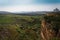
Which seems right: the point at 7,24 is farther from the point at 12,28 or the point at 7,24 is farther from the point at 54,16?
the point at 54,16

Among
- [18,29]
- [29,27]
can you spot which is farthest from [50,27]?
[18,29]

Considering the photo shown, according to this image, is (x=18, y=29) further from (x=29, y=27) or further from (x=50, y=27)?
(x=50, y=27)

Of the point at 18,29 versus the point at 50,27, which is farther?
the point at 50,27

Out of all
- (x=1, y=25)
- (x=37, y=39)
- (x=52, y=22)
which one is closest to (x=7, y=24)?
(x=1, y=25)

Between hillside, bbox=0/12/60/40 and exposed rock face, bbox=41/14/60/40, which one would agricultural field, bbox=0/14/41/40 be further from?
exposed rock face, bbox=41/14/60/40

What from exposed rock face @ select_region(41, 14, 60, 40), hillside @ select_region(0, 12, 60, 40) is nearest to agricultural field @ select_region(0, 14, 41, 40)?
hillside @ select_region(0, 12, 60, 40)

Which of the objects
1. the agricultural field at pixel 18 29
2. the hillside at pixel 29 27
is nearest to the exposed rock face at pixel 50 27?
the hillside at pixel 29 27
